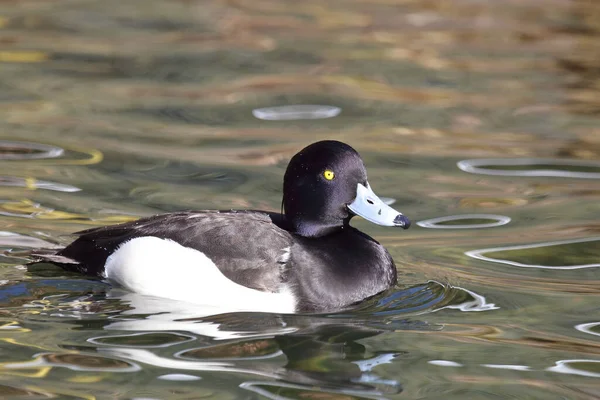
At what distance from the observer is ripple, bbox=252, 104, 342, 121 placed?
35.1ft

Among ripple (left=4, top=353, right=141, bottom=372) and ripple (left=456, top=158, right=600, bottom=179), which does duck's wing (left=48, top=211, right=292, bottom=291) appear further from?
ripple (left=456, top=158, right=600, bottom=179)

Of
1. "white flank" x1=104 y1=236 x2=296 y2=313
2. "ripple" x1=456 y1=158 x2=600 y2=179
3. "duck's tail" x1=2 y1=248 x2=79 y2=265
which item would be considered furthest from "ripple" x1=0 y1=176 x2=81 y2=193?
"ripple" x1=456 y1=158 x2=600 y2=179

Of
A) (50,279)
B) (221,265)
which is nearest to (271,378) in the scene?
(221,265)

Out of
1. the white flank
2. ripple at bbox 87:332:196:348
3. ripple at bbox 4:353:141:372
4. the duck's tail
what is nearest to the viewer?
ripple at bbox 4:353:141:372

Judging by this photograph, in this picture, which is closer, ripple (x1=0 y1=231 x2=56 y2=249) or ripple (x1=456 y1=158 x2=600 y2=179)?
ripple (x1=0 y1=231 x2=56 y2=249)

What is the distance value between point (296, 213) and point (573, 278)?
1812mm

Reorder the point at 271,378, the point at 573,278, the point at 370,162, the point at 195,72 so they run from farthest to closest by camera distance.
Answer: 1. the point at 195,72
2. the point at 370,162
3. the point at 573,278
4. the point at 271,378

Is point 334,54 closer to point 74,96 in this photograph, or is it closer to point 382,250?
point 74,96

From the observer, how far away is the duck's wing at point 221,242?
590cm

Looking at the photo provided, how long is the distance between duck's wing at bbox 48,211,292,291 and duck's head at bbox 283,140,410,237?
0.19 m

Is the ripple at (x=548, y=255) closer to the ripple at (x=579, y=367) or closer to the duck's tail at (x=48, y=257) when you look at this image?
the ripple at (x=579, y=367)

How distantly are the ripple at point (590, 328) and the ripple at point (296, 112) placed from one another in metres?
5.02

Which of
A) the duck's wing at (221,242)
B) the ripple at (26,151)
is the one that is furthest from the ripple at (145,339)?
the ripple at (26,151)

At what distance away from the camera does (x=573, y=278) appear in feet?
22.5
